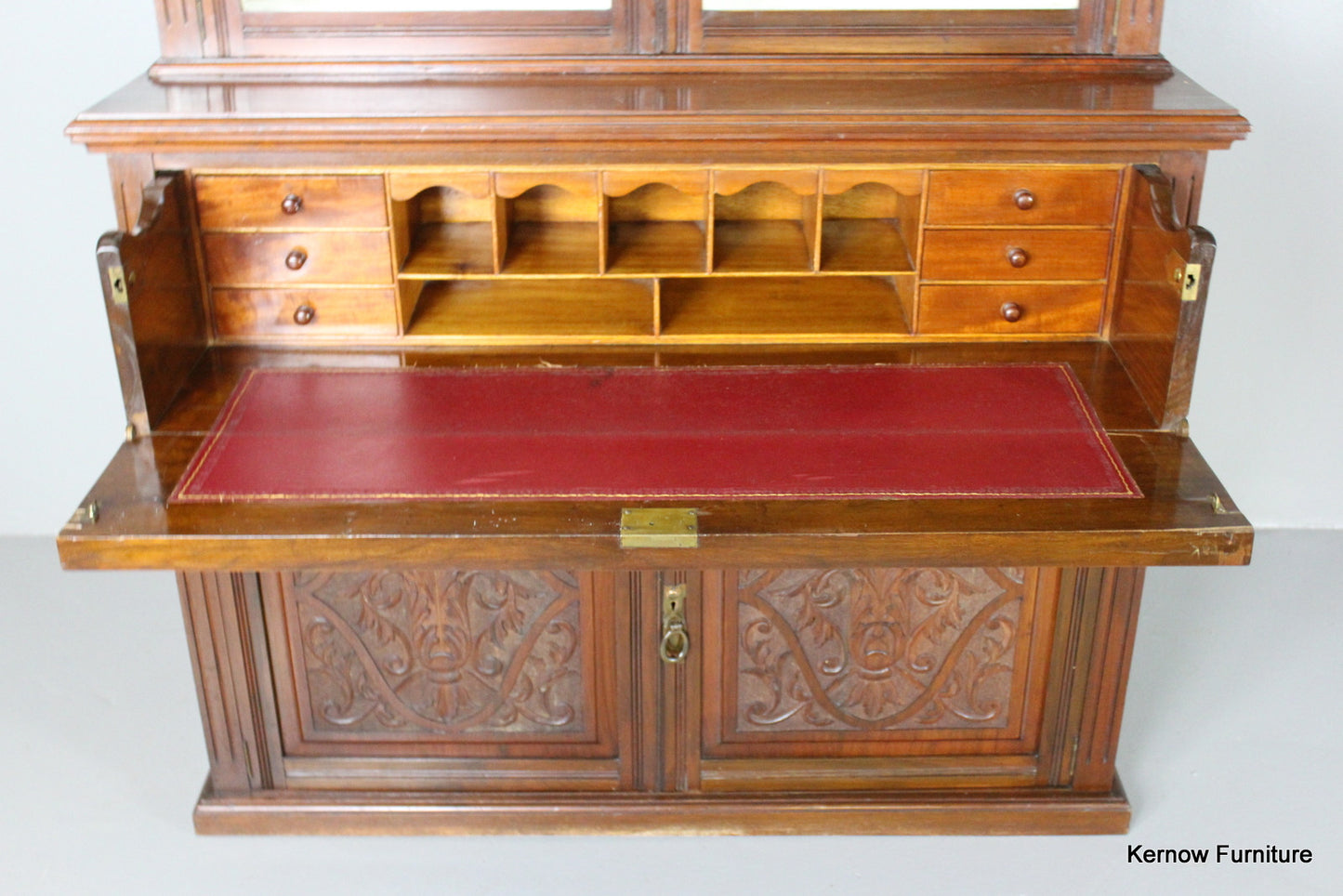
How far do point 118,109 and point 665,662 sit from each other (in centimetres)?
133

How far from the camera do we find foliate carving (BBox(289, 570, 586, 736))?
245 centimetres

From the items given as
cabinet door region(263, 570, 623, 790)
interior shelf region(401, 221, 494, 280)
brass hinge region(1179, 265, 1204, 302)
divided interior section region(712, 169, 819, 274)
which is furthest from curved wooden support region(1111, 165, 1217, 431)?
interior shelf region(401, 221, 494, 280)

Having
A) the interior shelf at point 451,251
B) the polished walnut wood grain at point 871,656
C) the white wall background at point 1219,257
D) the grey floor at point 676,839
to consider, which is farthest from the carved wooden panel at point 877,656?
the white wall background at point 1219,257

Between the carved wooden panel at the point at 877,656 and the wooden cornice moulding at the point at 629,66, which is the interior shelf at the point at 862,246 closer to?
the wooden cornice moulding at the point at 629,66

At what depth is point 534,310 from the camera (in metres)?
2.57

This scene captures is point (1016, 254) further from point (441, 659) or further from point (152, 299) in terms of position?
point (152, 299)

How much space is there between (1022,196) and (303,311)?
1.28 m

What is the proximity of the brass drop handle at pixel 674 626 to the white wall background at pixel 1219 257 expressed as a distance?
169cm

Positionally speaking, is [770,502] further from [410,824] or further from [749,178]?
[410,824]

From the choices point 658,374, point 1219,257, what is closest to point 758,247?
point 658,374

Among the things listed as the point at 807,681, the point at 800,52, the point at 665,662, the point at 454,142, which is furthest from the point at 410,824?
the point at 800,52

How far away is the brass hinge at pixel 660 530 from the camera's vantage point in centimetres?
201

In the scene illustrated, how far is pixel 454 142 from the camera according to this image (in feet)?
7.60

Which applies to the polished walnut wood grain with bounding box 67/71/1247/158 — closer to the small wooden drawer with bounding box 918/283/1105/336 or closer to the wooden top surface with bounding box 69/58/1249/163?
the wooden top surface with bounding box 69/58/1249/163
